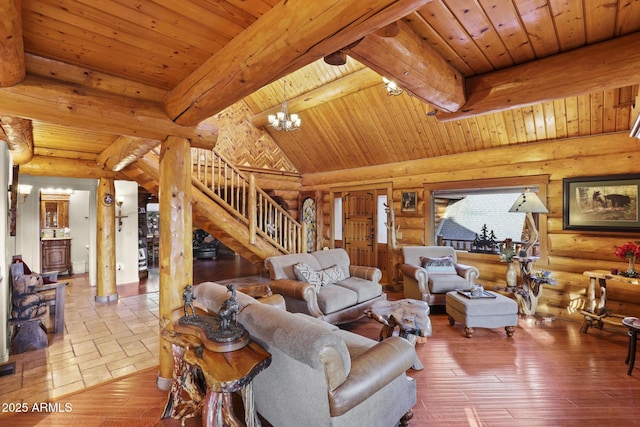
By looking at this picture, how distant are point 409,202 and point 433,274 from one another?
5.85ft

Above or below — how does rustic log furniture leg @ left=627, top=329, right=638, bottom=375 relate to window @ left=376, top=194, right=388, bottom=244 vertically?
below

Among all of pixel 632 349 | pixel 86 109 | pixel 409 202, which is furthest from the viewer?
pixel 409 202

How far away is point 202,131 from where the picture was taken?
282 centimetres

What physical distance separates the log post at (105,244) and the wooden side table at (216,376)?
3942 millimetres

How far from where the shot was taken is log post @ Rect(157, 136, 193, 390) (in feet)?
8.73

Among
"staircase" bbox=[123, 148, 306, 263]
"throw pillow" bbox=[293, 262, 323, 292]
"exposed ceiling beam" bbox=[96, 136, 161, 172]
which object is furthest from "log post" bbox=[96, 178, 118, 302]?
"throw pillow" bbox=[293, 262, 323, 292]

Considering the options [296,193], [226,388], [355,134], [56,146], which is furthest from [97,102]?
[296,193]

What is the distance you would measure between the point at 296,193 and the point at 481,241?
480cm

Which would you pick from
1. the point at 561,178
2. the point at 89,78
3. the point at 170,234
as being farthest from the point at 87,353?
the point at 561,178

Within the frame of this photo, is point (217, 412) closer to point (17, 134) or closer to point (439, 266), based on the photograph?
point (17, 134)

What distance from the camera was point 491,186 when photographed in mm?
5090

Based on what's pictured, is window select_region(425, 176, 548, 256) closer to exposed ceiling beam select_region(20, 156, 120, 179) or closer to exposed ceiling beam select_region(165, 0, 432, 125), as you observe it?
exposed ceiling beam select_region(165, 0, 432, 125)

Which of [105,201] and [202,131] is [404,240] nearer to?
[202,131]

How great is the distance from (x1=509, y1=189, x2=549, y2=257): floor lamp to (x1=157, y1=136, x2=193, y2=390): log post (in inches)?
163
